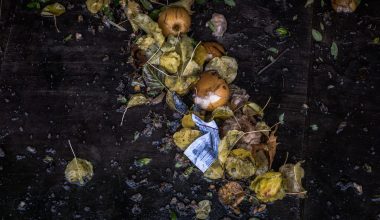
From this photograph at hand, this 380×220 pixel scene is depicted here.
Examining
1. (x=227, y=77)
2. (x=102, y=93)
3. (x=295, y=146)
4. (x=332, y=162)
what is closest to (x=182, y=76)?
(x=227, y=77)

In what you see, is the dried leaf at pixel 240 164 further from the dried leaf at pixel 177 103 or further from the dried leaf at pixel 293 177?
the dried leaf at pixel 177 103

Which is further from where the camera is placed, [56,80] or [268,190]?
[56,80]

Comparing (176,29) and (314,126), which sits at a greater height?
(176,29)

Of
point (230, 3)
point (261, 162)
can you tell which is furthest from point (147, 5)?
point (261, 162)

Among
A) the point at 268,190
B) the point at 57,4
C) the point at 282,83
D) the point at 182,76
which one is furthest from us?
the point at 57,4

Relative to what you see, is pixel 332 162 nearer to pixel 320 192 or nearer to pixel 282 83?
pixel 320 192

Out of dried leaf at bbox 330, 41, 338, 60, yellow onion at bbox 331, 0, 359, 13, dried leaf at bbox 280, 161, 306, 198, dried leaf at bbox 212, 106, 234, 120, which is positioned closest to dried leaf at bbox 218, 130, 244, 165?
dried leaf at bbox 212, 106, 234, 120

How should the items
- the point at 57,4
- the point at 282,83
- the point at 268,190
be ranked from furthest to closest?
the point at 57,4, the point at 282,83, the point at 268,190
